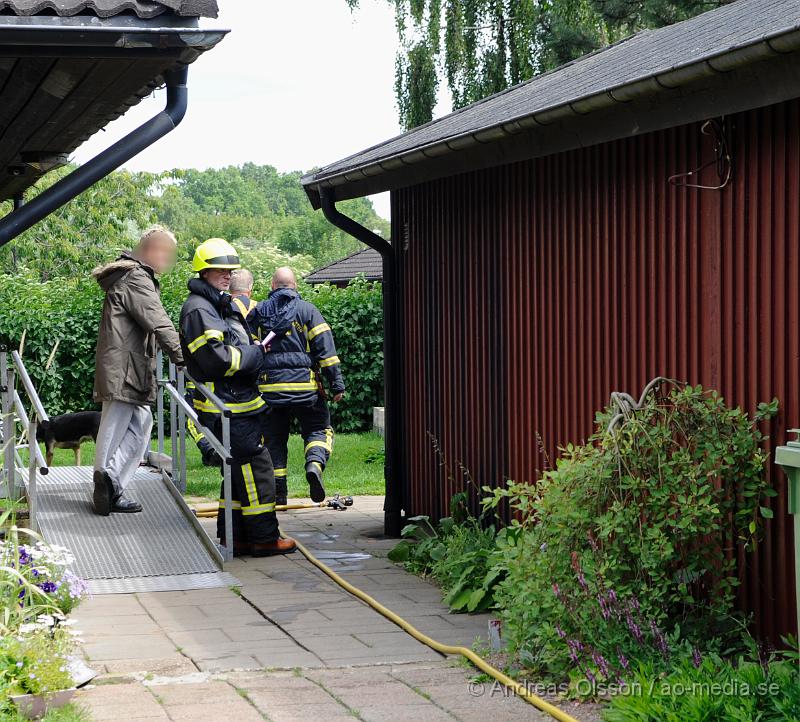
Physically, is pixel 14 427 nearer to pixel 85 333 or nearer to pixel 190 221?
pixel 85 333

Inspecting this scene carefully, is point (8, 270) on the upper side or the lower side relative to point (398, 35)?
lower

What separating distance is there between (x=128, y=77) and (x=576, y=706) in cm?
310

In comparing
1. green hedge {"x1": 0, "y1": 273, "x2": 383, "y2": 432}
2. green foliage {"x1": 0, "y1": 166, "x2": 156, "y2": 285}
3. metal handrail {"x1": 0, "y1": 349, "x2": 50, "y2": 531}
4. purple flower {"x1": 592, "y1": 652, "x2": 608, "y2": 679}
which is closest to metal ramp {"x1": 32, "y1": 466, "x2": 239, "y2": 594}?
metal handrail {"x1": 0, "y1": 349, "x2": 50, "y2": 531}

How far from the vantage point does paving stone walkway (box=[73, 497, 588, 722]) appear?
4.31m

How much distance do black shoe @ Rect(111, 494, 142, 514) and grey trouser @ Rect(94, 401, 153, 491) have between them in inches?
3.0

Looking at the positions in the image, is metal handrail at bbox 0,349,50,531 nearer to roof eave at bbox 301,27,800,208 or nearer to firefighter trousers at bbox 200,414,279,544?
firefighter trousers at bbox 200,414,279,544

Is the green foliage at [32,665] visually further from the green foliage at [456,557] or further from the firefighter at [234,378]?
the firefighter at [234,378]

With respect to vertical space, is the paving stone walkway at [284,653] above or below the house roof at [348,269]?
below

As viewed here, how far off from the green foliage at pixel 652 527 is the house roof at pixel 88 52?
2.28 metres

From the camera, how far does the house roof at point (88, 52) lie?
3979 mm

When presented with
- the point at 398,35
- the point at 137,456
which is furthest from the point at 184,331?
the point at 398,35

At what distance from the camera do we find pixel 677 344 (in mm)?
5133

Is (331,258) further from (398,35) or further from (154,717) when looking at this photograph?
(154,717)

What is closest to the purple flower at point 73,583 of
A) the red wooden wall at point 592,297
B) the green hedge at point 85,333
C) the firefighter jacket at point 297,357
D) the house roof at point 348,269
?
the red wooden wall at point 592,297
